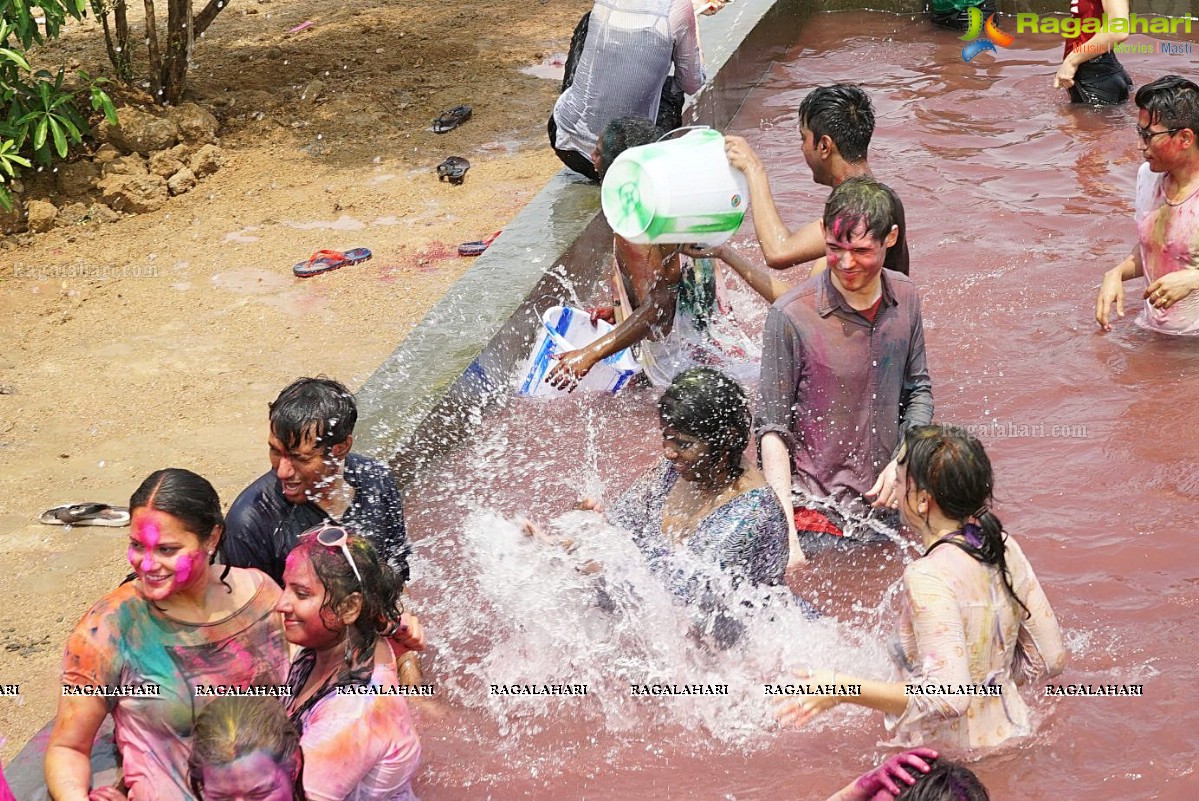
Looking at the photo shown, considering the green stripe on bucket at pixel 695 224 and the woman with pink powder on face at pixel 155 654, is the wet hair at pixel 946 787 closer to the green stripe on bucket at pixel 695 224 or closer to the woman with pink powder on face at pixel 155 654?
the woman with pink powder on face at pixel 155 654

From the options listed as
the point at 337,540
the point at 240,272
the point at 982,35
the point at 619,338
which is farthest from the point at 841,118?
the point at 982,35

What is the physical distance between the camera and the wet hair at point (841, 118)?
436cm

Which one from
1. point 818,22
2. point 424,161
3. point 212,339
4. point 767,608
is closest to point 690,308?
point 767,608

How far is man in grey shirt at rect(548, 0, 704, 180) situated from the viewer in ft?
20.9

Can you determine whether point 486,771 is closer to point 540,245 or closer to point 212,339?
point 540,245

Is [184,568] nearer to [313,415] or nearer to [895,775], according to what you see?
[313,415]

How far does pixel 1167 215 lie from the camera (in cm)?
530

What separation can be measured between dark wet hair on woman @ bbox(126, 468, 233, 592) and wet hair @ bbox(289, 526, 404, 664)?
275mm

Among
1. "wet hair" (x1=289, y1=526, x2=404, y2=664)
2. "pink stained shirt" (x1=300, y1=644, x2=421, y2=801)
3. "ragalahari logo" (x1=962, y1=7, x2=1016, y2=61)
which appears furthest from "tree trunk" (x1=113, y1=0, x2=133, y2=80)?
"pink stained shirt" (x1=300, y1=644, x2=421, y2=801)

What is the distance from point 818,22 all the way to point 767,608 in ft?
27.3

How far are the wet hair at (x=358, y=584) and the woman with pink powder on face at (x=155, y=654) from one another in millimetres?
323

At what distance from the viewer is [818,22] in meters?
11.1

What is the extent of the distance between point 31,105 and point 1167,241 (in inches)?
258

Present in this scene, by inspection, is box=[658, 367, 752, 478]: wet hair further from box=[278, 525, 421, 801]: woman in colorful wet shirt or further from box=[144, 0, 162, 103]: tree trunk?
box=[144, 0, 162, 103]: tree trunk
